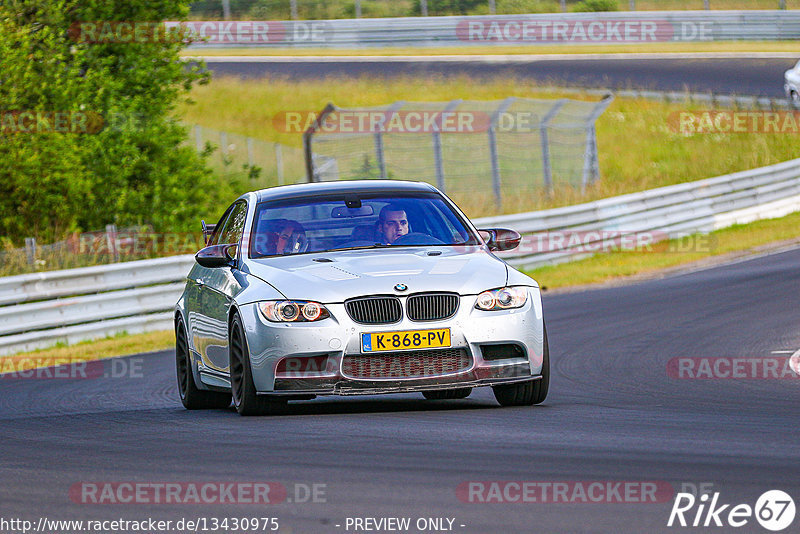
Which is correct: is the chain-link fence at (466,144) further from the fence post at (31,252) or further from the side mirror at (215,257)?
the side mirror at (215,257)

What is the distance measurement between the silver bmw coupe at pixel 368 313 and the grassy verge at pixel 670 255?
11.7 m

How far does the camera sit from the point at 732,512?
5.14m

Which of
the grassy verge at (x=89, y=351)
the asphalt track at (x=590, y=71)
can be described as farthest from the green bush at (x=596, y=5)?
the grassy verge at (x=89, y=351)

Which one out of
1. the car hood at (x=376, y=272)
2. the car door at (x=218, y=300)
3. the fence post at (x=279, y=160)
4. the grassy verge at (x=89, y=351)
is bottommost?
the fence post at (x=279, y=160)

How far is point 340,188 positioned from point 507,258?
40.9 ft

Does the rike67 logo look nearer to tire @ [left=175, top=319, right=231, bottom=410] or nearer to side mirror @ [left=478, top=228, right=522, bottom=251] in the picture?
side mirror @ [left=478, top=228, right=522, bottom=251]

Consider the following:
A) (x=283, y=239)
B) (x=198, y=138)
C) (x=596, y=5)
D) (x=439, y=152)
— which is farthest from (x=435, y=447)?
(x=596, y=5)

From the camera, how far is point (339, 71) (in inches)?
1646

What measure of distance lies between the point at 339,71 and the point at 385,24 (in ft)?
13.9

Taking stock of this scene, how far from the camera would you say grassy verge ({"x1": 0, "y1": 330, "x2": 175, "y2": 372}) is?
54.4 ft

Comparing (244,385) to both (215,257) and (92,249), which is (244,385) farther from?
(92,249)

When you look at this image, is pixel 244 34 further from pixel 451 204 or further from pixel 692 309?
pixel 451 204

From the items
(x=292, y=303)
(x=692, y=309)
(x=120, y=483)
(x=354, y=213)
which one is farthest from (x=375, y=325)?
(x=692, y=309)

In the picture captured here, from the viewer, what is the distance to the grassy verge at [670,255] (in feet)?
71.0
